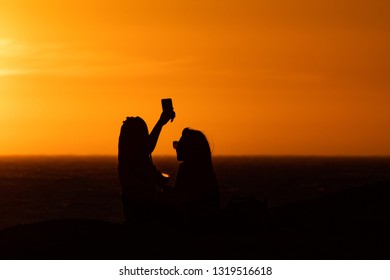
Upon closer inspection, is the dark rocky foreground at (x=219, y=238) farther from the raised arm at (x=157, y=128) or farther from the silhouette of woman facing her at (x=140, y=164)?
the raised arm at (x=157, y=128)

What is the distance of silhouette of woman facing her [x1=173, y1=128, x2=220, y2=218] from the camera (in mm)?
11219

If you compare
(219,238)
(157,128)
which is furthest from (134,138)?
(219,238)

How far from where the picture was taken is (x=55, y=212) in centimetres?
7019

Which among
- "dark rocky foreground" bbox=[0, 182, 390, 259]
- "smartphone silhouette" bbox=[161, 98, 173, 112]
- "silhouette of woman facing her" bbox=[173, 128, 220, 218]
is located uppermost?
"smartphone silhouette" bbox=[161, 98, 173, 112]

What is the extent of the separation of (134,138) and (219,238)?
1.52 m

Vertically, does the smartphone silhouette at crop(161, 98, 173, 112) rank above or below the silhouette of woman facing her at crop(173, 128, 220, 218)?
above

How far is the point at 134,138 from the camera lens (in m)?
11.2

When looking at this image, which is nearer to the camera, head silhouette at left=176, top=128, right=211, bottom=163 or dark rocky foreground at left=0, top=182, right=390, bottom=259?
dark rocky foreground at left=0, top=182, right=390, bottom=259

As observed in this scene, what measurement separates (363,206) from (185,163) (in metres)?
3.50

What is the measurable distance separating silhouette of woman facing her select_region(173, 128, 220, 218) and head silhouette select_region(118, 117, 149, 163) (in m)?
0.40

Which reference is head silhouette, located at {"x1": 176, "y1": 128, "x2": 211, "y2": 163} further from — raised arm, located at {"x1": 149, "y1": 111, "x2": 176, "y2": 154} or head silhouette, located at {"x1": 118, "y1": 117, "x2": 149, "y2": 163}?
head silhouette, located at {"x1": 118, "y1": 117, "x2": 149, "y2": 163}

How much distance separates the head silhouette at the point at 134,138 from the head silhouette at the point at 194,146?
16.6 inches

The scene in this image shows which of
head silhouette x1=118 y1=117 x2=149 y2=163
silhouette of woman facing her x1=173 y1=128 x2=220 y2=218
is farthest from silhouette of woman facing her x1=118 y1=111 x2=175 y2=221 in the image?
silhouette of woman facing her x1=173 y1=128 x2=220 y2=218

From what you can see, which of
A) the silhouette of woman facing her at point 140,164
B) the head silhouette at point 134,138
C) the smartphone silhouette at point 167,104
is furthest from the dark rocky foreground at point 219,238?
the smartphone silhouette at point 167,104
